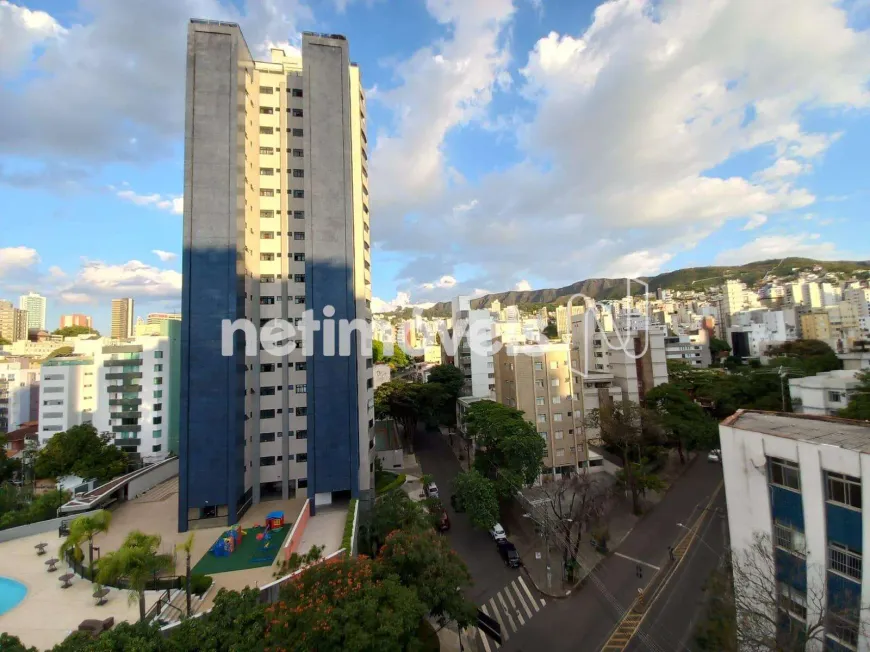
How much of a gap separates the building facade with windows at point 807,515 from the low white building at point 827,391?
701 inches

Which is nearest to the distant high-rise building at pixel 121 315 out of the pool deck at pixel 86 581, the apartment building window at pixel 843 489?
the pool deck at pixel 86 581

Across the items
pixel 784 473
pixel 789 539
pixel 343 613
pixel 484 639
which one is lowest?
pixel 484 639

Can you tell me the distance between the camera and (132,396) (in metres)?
33.6

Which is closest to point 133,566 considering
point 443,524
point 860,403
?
point 443,524

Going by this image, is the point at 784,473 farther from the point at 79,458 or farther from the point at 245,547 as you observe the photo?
the point at 79,458

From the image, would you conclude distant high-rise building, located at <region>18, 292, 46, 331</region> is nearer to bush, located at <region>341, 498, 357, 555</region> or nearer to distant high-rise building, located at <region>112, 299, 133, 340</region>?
distant high-rise building, located at <region>112, 299, 133, 340</region>

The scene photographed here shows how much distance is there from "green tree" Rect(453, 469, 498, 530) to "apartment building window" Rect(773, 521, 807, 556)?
10.8 meters

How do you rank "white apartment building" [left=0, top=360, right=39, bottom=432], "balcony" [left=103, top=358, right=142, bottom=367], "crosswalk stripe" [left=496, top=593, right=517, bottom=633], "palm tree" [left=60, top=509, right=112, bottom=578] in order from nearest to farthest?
"crosswalk stripe" [left=496, top=593, right=517, bottom=633]
"palm tree" [left=60, top=509, right=112, bottom=578]
"balcony" [left=103, top=358, right=142, bottom=367]
"white apartment building" [left=0, top=360, right=39, bottom=432]

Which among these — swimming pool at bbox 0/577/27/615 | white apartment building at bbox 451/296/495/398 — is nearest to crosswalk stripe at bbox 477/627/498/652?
swimming pool at bbox 0/577/27/615

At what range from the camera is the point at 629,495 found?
23578mm

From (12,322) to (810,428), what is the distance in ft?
431

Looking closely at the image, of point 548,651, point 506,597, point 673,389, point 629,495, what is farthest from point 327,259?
point 673,389

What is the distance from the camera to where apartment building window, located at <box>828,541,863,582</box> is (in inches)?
313

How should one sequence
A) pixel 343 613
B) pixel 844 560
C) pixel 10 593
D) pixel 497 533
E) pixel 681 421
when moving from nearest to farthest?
1. pixel 844 560
2. pixel 343 613
3. pixel 10 593
4. pixel 497 533
5. pixel 681 421
